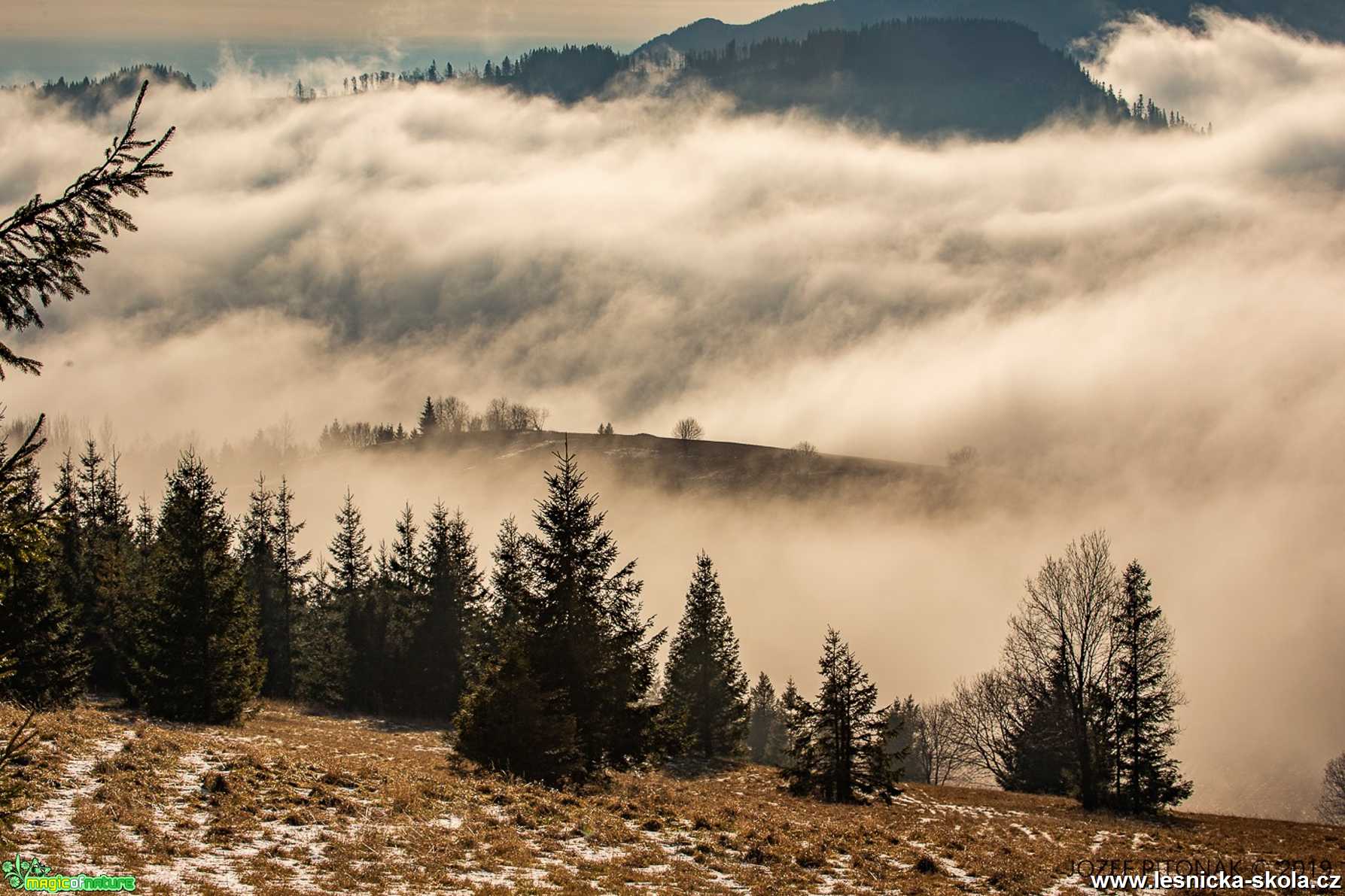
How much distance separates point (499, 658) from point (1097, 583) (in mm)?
36812

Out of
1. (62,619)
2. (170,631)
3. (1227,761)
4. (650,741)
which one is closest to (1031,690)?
(650,741)

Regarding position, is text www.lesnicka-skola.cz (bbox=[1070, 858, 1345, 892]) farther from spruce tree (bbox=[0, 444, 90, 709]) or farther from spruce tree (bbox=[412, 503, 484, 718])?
spruce tree (bbox=[412, 503, 484, 718])

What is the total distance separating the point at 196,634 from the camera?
36.5 meters

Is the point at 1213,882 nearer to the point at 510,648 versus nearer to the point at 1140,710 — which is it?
the point at 510,648

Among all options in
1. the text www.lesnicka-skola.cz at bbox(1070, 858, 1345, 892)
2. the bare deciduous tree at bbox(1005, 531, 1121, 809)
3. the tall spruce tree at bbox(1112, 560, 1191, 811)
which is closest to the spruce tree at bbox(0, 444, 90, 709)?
the text www.lesnicka-skola.cz at bbox(1070, 858, 1345, 892)

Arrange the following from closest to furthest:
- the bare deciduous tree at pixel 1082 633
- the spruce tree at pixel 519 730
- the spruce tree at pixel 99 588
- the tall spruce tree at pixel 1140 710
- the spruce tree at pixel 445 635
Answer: the spruce tree at pixel 519 730, the tall spruce tree at pixel 1140 710, the bare deciduous tree at pixel 1082 633, the spruce tree at pixel 99 588, the spruce tree at pixel 445 635

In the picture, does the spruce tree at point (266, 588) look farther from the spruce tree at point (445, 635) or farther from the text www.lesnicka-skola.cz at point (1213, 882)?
the text www.lesnicka-skola.cz at point (1213, 882)

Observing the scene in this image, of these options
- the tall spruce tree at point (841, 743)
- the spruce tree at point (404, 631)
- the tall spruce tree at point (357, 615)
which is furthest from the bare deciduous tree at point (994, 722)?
the tall spruce tree at point (357, 615)

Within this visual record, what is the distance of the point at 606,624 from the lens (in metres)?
30.9

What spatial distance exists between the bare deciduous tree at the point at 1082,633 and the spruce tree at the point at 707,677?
60.5 ft

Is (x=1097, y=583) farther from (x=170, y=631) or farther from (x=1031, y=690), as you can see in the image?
(x=170, y=631)

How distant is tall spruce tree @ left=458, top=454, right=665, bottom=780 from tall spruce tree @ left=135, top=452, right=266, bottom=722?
1477 centimetres

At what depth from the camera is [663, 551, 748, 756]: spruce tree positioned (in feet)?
183

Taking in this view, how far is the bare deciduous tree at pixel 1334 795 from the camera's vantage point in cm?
10588
